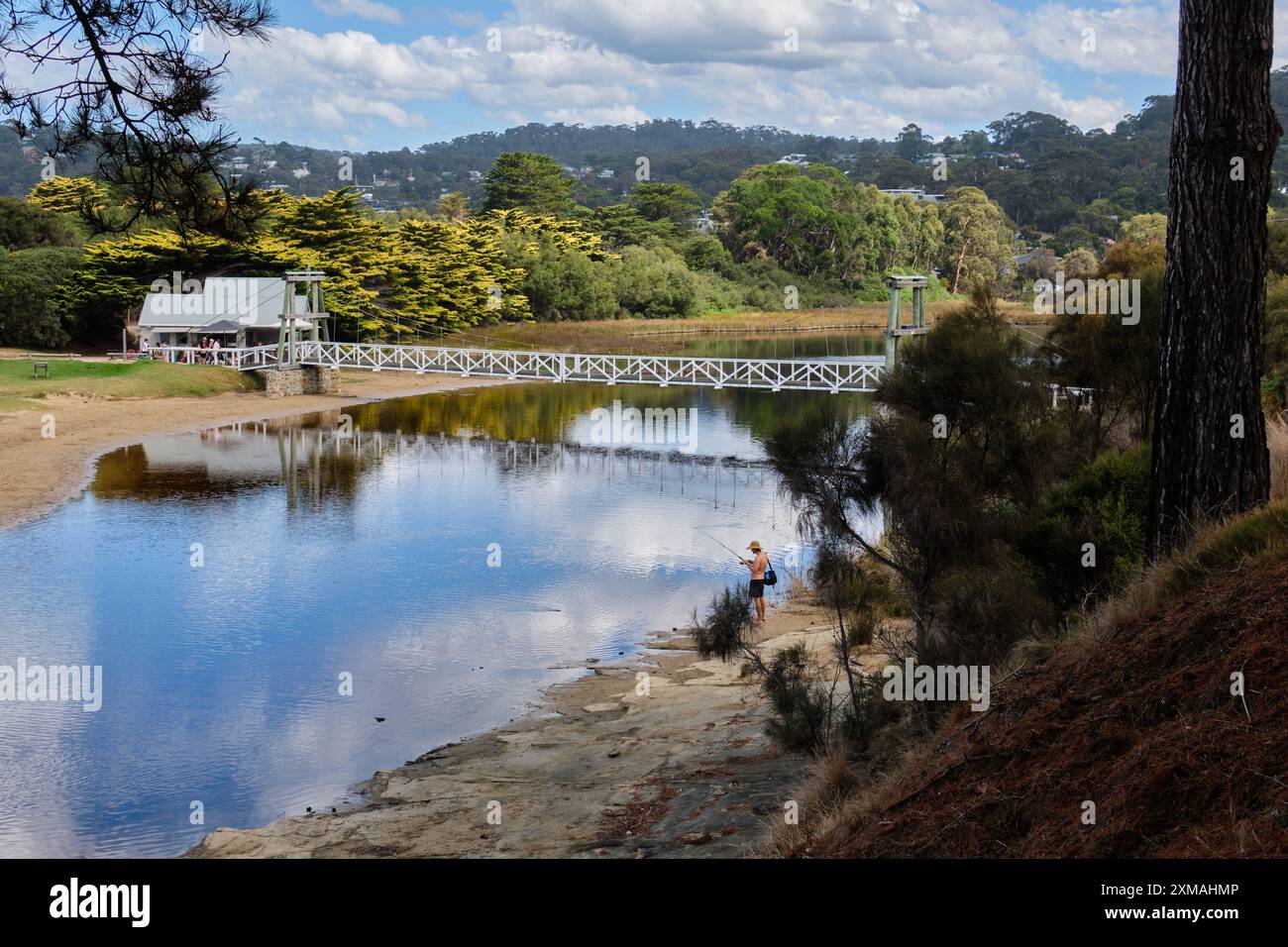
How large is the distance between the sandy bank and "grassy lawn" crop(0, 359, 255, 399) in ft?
88.8

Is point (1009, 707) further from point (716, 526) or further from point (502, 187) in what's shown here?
point (502, 187)

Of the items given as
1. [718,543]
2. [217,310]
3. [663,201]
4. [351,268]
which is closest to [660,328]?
[351,268]

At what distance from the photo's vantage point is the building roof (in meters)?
45.4

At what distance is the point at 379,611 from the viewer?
17.7 metres

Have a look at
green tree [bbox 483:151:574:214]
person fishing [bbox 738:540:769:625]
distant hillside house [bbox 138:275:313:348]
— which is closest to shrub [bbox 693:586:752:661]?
person fishing [bbox 738:540:769:625]

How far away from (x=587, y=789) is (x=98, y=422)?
1093 inches

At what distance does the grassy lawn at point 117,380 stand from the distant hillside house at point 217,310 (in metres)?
2.39

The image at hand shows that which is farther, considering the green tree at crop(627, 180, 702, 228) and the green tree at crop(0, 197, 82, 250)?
the green tree at crop(627, 180, 702, 228)

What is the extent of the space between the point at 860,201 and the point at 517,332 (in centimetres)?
4150

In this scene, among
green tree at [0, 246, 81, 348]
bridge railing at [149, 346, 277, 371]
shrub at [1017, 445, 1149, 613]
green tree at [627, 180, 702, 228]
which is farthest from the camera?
green tree at [627, 180, 702, 228]

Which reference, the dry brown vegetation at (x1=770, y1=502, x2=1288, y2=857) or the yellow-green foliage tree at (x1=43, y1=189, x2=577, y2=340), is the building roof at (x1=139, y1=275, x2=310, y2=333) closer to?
the yellow-green foliage tree at (x1=43, y1=189, x2=577, y2=340)

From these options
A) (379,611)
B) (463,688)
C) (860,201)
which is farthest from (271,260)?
(860,201)
